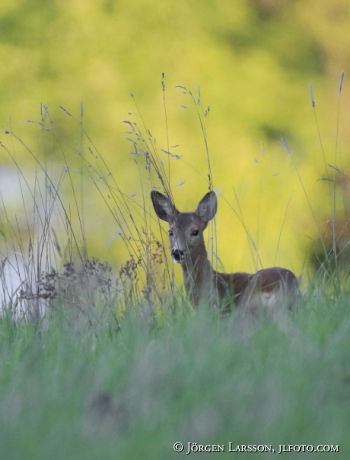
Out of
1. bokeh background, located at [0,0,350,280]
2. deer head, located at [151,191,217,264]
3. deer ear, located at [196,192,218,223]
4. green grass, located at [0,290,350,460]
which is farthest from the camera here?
bokeh background, located at [0,0,350,280]

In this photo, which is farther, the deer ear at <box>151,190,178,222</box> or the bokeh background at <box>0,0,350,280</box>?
the bokeh background at <box>0,0,350,280</box>

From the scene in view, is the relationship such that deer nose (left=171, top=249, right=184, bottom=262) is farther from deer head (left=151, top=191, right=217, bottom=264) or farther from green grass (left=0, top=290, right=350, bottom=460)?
green grass (left=0, top=290, right=350, bottom=460)

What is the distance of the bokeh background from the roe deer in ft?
11.8

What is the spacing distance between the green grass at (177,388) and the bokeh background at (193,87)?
6.24 metres

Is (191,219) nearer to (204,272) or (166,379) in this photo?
(204,272)

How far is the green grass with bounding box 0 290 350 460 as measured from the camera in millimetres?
2262

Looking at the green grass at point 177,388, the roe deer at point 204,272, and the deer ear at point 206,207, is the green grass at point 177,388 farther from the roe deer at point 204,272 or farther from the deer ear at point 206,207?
the deer ear at point 206,207

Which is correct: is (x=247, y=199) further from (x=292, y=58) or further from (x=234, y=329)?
(x=234, y=329)

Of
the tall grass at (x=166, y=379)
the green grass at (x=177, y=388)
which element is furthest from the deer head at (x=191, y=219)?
the green grass at (x=177, y=388)

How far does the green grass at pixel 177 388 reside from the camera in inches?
89.0

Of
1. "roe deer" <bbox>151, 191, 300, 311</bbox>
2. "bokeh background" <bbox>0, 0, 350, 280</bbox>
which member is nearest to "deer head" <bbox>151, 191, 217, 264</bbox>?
"roe deer" <bbox>151, 191, 300, 311</bbox>

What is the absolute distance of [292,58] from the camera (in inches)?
406

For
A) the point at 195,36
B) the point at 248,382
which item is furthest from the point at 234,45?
the point at 248,382

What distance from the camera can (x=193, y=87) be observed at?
1011 centimetres
